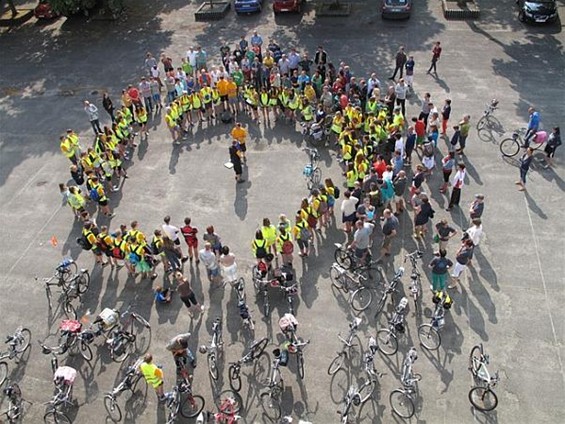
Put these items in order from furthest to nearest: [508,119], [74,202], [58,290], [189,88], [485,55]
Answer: [485,55]
[189,88]
[508,119]
[74,202]
[58,290]

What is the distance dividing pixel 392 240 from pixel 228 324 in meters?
Answer: 5.43

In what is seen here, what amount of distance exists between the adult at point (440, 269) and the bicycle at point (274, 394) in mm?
4481

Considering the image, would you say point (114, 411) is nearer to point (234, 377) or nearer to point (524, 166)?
point (234, 377)

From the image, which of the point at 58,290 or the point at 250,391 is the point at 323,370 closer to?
the point at 250,391

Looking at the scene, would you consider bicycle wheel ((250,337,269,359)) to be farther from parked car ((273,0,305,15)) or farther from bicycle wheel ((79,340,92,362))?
parked car ((273,0,305,15))

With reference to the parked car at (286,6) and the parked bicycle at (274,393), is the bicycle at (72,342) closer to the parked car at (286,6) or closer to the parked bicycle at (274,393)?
the parked bicycle at (274,393)

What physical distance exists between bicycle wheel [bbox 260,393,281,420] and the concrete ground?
0.20m

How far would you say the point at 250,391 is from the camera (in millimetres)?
11766

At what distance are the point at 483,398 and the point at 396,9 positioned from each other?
22.9 metres


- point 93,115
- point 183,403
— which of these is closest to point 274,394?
point 183,403

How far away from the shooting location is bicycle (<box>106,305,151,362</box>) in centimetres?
1262

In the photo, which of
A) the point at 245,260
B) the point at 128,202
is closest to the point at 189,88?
the point at 128,202

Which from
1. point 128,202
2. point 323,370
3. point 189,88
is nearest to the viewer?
point 323,370

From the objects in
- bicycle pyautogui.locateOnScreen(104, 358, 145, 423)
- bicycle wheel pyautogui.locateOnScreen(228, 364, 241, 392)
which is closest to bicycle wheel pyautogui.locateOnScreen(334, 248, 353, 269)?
bicycle wheel pyautogui.locateOnScreen(228, 364, 241, 392)
